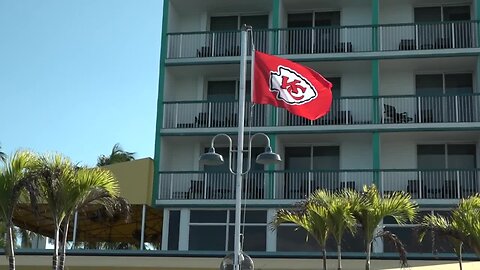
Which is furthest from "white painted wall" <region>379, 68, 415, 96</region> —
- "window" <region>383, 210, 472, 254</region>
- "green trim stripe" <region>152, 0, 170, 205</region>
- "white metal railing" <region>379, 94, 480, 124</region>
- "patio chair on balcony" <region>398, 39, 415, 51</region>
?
"green trim stripe" <region>152, 0, 170, 205</region>

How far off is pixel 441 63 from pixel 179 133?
9.65 metres

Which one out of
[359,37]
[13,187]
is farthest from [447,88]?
[13,187]

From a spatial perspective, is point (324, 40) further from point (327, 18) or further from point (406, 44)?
point (406, 44)

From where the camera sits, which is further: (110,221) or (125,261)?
(110,221)

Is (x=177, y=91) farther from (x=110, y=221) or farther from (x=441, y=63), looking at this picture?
(x=441, y=63)

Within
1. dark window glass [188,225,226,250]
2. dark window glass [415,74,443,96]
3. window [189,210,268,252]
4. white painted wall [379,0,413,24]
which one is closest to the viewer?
window [189,210,268,252]

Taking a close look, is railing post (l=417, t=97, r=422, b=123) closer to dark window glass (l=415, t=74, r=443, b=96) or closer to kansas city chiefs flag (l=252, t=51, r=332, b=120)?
dark window glass (l=415, t=74, r=443, b=96)

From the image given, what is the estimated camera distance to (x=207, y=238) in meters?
29.6

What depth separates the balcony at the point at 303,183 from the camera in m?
29.3

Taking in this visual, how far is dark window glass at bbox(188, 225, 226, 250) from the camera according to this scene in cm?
2936

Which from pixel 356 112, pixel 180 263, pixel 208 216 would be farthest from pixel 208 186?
pixel 356 112

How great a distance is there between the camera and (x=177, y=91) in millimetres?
33219

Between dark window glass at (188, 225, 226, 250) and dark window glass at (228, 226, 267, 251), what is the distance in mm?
309

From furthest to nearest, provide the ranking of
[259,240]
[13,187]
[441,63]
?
[441,63], [259,240], [13,187]
